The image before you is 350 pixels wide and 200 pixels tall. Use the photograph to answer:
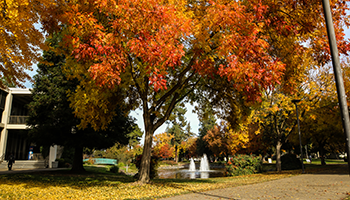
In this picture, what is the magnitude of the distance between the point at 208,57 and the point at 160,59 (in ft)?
8.03

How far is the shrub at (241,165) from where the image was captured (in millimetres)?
18047

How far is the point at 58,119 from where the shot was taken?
17016 millimetres

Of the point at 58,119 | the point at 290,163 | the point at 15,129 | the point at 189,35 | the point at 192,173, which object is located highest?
the point at 189,35

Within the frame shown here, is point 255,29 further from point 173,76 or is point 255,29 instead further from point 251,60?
point 173,76

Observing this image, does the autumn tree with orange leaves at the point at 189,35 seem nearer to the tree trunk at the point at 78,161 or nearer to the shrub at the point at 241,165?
the shrub at the point at 241,165

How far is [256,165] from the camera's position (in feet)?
61.5

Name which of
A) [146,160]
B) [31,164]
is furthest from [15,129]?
[146,160]

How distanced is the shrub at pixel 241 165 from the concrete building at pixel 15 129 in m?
19.4

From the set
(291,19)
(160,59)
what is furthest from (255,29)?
(160,59)

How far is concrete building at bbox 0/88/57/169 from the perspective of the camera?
28.0 metres

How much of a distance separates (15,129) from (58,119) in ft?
63.4

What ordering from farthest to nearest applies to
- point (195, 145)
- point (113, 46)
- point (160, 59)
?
point (195, 145) → point (113, 46) → point (160, 59)

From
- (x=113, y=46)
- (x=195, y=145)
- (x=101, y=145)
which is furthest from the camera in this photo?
(x=195, y=145)

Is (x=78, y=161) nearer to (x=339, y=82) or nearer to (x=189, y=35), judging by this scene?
(x=189, y=35)
